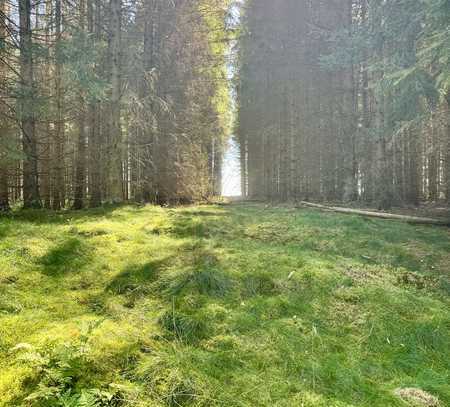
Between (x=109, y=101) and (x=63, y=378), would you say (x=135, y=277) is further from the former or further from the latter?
(x=109, y=101)

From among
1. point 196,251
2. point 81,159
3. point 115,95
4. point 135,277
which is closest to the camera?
point 135,277

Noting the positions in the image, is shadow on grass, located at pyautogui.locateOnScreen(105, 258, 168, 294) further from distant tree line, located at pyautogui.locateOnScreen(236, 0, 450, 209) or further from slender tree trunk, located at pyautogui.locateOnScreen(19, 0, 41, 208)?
distant tree line, located at pyautogui.locateOnScreen(236, 0, 450, 209)

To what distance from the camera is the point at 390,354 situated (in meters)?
3.52

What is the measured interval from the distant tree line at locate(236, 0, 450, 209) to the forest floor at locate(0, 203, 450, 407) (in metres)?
9.35

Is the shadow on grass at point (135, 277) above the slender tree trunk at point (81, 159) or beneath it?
beneath

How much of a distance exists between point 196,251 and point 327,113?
17083 millimetres

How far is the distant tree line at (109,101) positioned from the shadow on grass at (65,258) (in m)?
3.81

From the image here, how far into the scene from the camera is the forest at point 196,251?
290 cm

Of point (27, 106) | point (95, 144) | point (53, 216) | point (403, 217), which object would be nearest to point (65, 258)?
point (53, 216)

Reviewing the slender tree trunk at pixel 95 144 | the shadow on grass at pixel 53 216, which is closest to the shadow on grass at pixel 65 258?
the shadow on grass at pixel 53 216

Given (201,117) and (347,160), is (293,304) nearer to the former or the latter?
(201,117)

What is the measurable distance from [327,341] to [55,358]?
103 inches

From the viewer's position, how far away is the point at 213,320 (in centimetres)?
385

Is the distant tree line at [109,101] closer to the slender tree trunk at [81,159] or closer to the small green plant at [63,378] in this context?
the slender tree trunk at [81,159]
